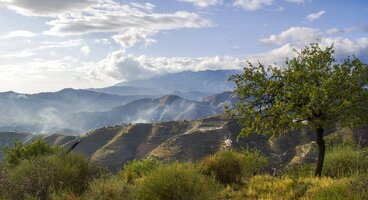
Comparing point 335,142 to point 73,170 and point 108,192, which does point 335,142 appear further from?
point 108,192

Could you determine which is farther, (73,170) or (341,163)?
(341,163)

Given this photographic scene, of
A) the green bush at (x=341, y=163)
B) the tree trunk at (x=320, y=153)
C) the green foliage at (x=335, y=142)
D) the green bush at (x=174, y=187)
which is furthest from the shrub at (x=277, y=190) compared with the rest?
the green foliage at (x=335, y=142)

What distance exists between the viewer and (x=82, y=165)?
17.4m

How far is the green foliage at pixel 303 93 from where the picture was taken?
68.0ft

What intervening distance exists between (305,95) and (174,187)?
11107 mm

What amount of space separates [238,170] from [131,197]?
31.8 feet

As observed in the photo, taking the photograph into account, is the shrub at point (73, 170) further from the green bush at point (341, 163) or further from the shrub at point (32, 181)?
the green bush at point (341, 163)

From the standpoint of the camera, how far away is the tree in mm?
20734

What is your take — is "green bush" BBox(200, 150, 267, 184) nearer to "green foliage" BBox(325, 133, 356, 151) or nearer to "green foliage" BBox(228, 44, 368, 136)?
"green foliage" BBox(228, 44, 368, 136)

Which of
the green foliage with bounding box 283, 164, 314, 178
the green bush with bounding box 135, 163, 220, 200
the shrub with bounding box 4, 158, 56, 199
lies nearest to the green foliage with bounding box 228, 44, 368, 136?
the green foliage with bounding box 283, 164, 314, 178

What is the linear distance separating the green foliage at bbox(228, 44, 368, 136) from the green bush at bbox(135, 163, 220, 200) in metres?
9.47

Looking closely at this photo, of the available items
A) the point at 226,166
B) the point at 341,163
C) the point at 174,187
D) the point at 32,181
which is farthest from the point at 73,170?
the point at 341,163

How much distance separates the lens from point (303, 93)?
67.5 feet

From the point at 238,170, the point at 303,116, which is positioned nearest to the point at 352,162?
the point at 303,116
